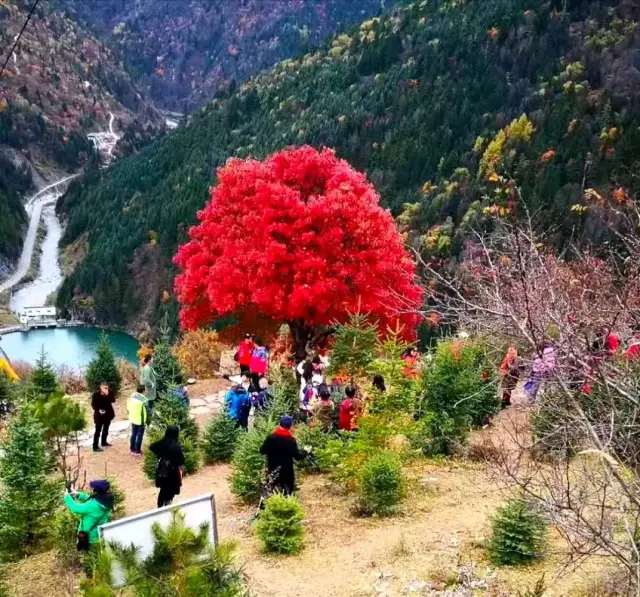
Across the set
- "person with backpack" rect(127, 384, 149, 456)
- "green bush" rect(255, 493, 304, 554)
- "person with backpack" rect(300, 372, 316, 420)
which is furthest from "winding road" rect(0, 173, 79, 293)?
"green bush" rect(255, 493, 304, 554)

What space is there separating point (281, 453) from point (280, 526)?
2.62 feet

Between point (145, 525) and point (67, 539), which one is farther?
point (67, 539)

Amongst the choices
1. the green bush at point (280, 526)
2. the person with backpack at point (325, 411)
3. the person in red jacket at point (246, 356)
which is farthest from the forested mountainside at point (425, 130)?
the green bush at point (280, 526)

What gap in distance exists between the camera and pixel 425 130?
75.6 m

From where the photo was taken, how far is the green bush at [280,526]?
6.91 metres

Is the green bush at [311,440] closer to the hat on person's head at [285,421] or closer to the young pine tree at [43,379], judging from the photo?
the hat on person's head at [285,421]

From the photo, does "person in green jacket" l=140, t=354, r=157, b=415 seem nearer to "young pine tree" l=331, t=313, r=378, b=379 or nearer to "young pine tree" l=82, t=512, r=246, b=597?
"young pine tree" l=331, t=313, r=378, b=379

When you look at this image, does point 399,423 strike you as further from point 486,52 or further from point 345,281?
point 486,52

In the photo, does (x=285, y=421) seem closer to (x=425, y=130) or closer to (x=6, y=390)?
(x=6, y=390)

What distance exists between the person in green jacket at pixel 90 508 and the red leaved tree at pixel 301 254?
8.07m

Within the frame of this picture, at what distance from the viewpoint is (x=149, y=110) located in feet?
606

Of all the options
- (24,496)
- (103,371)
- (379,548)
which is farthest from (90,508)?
(103,371)

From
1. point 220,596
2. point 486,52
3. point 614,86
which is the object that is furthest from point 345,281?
point 486,52

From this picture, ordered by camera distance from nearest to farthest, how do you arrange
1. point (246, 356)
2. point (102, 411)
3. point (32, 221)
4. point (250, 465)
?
point (250, 465)
point (102, 411)
point (246, 356)
point (32, 221)
